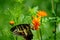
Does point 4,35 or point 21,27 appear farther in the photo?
point 4,35

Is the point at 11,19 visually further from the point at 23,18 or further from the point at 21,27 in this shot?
the point at 21,27

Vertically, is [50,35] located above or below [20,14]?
below

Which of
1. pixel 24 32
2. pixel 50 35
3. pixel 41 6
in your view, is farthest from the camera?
pixel 41 6

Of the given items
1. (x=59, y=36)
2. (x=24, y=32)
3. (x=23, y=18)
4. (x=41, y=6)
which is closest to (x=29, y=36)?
(x=24, y=32)

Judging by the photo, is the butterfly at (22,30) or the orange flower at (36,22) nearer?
the butterfly at (22,30)

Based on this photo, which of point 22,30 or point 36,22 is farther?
point 36,22

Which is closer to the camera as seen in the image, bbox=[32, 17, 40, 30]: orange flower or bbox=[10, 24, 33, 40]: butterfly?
bbox=[10, 24, 33, 40]: butterfly

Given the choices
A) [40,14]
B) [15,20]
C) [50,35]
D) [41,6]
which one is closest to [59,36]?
[50,35]

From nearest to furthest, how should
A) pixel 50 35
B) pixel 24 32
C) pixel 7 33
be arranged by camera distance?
pixel 24 32, pixel 7 33, pixel 50 35

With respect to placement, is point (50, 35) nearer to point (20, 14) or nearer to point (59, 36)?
point (59, 36)
